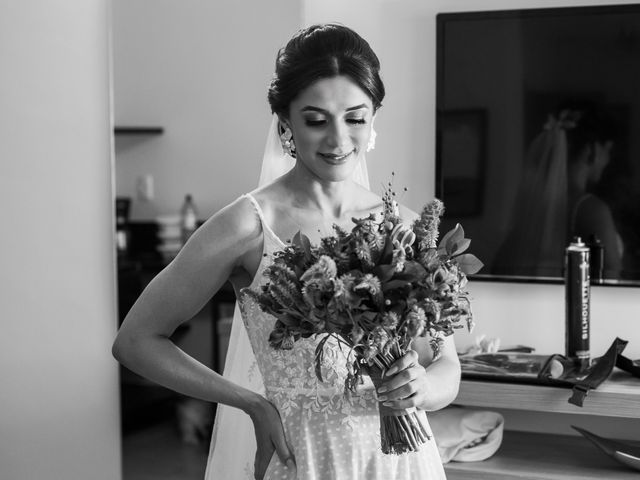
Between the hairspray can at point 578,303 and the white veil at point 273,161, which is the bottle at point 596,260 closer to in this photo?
the hairspray can at point 578,303

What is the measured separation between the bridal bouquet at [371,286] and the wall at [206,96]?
2.02 m

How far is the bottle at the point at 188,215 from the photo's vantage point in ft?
11.3

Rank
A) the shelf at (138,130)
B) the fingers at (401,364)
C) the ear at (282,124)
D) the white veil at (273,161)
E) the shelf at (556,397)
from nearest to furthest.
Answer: the fingers at (401,364), the ear at (282,124), the white veil at (273,161), the shelf at (556,397), the shelf at (138,130)

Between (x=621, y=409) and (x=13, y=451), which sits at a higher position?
(x=621, y=409)

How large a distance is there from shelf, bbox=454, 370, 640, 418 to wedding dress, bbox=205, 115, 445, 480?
1.00 m

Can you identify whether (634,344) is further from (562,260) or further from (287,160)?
(287,160)

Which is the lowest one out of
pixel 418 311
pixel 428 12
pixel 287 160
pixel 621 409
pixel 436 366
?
pixel 621 409

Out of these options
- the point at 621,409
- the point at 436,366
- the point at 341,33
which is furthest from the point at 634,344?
the point at 341,33

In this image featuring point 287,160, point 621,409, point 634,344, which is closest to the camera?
point 287,160

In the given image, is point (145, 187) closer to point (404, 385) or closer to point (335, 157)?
point (335, 157)

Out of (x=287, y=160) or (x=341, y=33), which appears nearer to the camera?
(x=341, y=33)

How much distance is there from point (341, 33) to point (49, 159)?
176 cm

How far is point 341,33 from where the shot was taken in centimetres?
172

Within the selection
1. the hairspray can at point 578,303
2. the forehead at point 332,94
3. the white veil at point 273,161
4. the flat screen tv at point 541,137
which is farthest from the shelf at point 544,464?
the forehead at point 332,94
